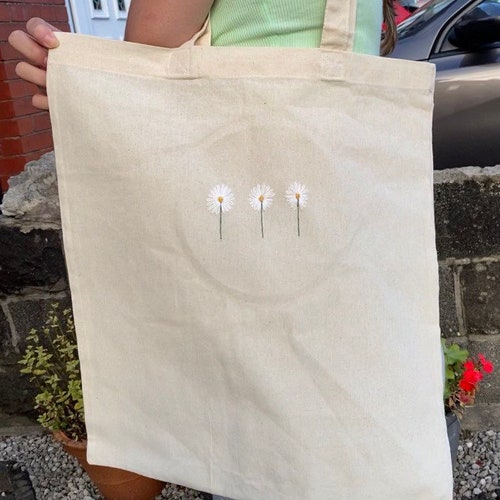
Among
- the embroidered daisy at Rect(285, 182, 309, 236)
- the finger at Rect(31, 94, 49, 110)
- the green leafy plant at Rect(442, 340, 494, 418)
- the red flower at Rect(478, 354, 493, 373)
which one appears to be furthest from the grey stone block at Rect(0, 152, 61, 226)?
the red flower at Rect(478, 354, 493, 373)

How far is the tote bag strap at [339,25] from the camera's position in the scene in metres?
1.00

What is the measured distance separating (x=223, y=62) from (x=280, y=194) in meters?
0.24

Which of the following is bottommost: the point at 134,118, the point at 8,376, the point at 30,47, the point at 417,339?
the point at 8,376

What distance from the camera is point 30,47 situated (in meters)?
1.11

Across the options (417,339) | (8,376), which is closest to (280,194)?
(417,339)

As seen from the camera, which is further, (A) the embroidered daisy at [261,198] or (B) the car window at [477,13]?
(B) the car window at [477,13]

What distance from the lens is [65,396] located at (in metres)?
2.13

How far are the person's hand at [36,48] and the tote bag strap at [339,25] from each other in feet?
1.54

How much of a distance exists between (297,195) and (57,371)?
1529mm

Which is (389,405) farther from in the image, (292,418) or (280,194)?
(280,194)

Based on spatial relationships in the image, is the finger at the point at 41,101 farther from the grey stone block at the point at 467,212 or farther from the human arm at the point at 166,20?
the grey stone block at the point at 467,212

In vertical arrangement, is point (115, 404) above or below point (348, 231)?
below

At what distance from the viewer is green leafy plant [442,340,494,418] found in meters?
1.96

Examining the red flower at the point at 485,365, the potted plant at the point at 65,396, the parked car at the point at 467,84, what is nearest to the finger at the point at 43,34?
the potted plant at the point at 65,396
